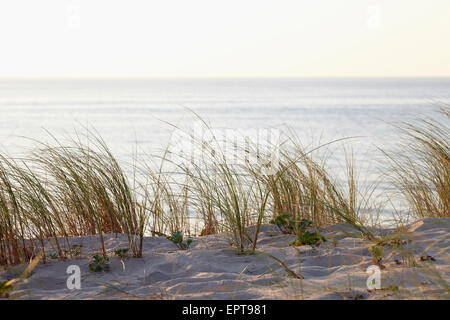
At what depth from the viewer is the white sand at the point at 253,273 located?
2.35 m

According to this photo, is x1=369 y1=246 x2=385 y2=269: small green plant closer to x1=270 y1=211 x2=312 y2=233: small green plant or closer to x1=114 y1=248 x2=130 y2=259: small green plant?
x1=270 y1=211 x2=312 y2=233: small green plant

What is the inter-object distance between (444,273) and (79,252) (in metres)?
2.16

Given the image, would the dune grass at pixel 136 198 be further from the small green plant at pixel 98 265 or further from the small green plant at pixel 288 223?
the small green plant at pixel 98 265

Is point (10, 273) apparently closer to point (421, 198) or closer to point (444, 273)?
point (444, 273)

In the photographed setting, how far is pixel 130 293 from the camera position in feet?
8.05

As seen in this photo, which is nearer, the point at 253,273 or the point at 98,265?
the point at 253,273

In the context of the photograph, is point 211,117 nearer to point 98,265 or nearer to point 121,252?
point 121,252

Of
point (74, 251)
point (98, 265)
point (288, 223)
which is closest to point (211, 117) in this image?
point (288, 223)

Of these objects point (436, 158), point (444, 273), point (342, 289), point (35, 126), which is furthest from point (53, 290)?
point (35, 126)

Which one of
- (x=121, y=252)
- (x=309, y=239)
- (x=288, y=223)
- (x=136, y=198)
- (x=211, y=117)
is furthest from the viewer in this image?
(x=211, y=117)

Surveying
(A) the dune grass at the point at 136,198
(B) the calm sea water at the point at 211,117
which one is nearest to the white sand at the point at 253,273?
(A) the dune grass at the point at 136,198

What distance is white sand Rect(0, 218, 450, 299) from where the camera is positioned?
92.7 inches

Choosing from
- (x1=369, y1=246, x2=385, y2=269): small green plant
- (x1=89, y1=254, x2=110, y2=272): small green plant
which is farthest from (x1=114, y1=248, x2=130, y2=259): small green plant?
(x1=369, y1=246, x2=385, y2=269): small green plant

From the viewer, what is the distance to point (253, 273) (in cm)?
279
